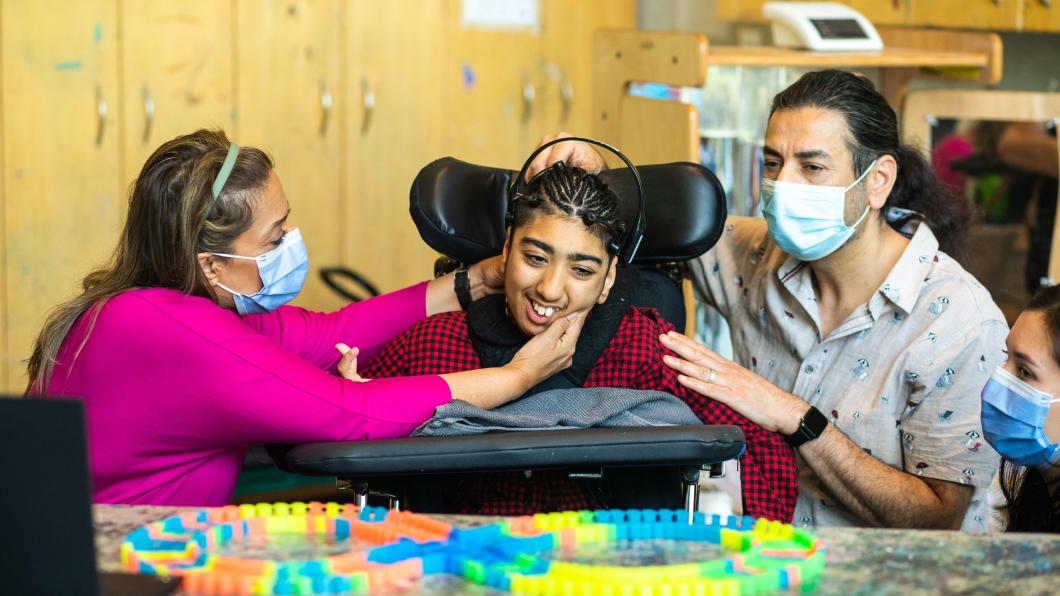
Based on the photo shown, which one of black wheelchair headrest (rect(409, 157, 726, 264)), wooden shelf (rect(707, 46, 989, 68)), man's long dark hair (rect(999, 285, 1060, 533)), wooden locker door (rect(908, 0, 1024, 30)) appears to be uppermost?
wooden locker door (rect(908, 0, 1024, 30))

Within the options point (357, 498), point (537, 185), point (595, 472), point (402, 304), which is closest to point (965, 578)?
point (595, 472)

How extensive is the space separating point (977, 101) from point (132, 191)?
290cm

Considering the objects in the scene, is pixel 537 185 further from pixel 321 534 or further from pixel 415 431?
pixel 321 534

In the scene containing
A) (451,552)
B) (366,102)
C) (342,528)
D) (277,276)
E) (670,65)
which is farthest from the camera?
(366,102)

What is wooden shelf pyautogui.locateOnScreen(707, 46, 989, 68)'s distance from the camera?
3.51m

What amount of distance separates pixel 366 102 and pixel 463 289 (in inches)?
73.2

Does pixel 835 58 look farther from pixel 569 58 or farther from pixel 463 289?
pixel 463 289

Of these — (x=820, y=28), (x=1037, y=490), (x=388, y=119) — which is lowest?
(x=1037, y=490)

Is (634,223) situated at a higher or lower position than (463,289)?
higher

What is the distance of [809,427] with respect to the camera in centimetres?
224

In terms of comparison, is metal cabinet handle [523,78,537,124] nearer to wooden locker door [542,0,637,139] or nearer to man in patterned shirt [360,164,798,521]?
wooden locker door [542,0,637,139]

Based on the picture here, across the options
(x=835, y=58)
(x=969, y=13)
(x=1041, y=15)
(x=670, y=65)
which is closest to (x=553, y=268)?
(x=670, y=65)

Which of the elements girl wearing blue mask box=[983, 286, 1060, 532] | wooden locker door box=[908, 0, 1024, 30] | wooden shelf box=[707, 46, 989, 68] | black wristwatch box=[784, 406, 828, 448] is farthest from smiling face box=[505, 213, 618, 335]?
wooden locker door box=[908, 0, 1024, 30]

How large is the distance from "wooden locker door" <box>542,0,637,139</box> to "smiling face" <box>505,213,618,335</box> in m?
2.24
